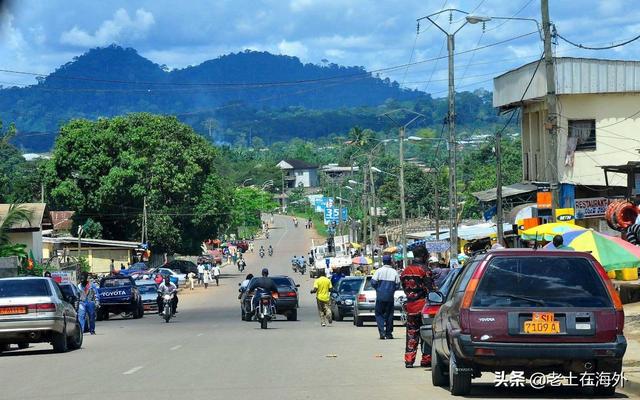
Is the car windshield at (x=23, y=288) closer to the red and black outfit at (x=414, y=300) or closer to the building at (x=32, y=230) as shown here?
the red and black outfit at (x=414, y=300)

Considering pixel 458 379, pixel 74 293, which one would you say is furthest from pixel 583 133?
pixel 458 379

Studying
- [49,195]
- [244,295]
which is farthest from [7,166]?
[244,295]

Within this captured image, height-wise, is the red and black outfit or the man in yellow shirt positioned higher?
the red and black outfit

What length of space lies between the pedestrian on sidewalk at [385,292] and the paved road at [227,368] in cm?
52

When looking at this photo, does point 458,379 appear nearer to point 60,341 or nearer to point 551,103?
point 60,341

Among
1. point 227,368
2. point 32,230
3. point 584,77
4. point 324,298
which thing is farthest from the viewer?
point 32,230

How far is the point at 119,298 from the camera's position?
4394 cm

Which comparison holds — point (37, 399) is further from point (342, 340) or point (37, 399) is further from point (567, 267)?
point (342, 340)

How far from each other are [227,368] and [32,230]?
137 feet

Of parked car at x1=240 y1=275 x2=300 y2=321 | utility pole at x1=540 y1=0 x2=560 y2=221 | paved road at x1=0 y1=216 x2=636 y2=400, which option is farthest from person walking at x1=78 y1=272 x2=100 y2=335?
utility pole at x1=540 y1=0 x2=560 y2=221

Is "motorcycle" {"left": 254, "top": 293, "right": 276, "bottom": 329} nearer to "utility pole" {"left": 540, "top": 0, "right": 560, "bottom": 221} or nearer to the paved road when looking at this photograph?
the paved road

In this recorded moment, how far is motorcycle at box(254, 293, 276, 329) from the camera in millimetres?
32531

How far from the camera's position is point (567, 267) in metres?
12.6

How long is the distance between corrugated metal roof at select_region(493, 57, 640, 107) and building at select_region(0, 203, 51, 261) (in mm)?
24723
